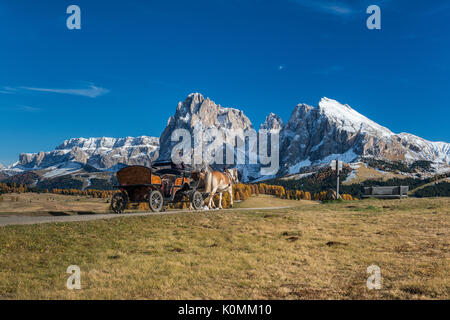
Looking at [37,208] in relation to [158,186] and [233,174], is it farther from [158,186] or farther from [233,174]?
[158,186]

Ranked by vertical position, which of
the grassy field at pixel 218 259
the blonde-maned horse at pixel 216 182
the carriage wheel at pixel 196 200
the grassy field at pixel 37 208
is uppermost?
the blonde-maned horse at pixel 216 182

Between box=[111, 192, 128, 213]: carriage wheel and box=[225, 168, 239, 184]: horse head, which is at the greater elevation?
box=[225, 168, 239, 184]: horse head

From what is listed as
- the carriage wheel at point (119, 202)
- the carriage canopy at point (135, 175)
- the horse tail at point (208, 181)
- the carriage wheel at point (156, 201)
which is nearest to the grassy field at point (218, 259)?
the carriage wheel at point (156, 201)

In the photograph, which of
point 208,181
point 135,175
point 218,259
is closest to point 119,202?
Result: point 135,175

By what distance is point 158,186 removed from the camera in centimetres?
1966

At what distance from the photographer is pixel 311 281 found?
898cm

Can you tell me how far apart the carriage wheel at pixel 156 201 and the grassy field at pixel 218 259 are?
2.39m

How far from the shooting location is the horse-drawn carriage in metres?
18.8

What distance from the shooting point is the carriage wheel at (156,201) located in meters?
19.3

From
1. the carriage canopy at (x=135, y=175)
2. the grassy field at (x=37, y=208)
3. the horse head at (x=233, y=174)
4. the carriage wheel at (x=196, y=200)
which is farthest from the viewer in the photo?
the horse head at (x=233, y=174)

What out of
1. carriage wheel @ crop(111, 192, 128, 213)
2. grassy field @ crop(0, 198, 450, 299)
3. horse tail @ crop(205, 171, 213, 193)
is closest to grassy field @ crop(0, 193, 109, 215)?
carriage wheel @ crop(111, 192, 128, 213)

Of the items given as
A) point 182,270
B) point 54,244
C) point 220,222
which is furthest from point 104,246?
point 220,222

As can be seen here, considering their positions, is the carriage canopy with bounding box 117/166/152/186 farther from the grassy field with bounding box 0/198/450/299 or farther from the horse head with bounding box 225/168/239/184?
the horse head with bounding box 225/168/239/184

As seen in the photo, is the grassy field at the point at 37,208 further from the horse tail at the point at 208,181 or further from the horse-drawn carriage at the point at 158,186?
the horse tail at the point at 208,181
